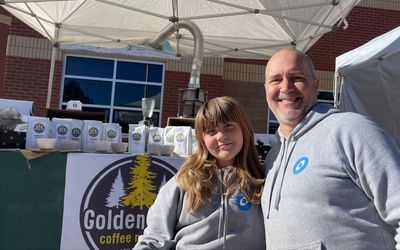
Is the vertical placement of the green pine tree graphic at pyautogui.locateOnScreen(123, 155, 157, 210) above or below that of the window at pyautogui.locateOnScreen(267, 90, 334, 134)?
below

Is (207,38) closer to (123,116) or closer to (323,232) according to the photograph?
(123,116)

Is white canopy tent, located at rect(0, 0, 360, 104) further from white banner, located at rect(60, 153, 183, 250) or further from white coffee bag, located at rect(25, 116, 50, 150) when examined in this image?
white banner, located at rect(60, 153, 183, 250)

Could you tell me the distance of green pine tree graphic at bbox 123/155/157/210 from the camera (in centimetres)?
307

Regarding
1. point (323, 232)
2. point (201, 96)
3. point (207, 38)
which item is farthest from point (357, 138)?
point (207, 38)

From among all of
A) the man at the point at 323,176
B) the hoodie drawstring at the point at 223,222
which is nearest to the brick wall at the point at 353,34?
the man at the point at 323,176

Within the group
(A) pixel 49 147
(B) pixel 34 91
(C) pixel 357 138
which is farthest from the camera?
(B) pixel 34 91

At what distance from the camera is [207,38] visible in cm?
686

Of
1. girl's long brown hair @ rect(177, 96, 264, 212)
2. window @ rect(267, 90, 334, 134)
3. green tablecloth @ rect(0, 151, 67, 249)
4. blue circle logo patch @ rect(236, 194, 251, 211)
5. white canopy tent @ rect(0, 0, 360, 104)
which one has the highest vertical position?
white canopy tent @ rect(0, 0, 360, 104)

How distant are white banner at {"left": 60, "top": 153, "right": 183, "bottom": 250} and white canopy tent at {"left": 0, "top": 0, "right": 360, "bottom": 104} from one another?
118 inches

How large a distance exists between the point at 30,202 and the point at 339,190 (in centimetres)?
232

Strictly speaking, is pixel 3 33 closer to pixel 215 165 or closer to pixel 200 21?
pixel 200 21

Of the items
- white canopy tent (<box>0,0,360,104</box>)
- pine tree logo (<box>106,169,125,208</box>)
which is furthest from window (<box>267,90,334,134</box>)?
pine tree logo (<box>106,169,125,208</box>)

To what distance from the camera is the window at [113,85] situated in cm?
859

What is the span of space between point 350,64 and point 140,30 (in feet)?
11.6
